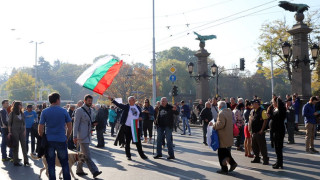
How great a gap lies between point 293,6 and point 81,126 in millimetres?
16606

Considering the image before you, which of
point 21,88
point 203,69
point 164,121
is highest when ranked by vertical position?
point 21,88

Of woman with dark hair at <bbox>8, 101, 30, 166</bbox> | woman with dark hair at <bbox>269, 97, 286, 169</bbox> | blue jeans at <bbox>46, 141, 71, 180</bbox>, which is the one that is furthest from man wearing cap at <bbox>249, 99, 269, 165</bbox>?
woman with dark hair at <bbox>8, 101, 30, 166</bbox>

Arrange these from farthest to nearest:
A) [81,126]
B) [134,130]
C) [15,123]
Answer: [134,130]
[15,123]
[81,126]

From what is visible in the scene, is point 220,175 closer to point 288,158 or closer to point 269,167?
point 269,167

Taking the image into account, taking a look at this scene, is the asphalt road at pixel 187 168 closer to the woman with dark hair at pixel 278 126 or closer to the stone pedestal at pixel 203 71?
the woman with dark hair at pixel 278 126

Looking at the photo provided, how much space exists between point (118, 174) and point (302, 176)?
417 cm

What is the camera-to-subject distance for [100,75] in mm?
9688

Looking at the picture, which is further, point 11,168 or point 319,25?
point 319,25

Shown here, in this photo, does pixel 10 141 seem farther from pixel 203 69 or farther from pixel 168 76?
pixel 168 76

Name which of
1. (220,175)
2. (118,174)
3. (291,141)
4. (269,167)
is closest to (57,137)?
(118,174)

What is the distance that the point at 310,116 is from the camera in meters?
11.3

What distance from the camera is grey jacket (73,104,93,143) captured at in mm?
8375

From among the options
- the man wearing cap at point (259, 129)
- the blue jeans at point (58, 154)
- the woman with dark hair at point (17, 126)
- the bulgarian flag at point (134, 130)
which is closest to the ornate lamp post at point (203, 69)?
the bulgarian flag at point (134, 130)

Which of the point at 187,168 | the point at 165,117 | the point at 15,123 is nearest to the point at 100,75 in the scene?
the point at 165,117
